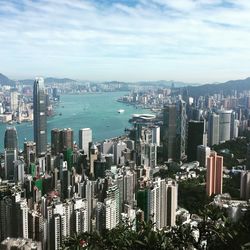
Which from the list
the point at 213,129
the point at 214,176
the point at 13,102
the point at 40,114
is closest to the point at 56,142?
the point at 40,114

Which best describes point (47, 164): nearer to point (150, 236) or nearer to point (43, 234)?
point (43, 234)

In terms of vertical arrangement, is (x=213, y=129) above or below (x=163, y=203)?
above

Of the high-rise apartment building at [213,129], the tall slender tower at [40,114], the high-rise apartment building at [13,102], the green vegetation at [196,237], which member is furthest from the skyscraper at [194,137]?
the high-rise apartment building at [13,102]

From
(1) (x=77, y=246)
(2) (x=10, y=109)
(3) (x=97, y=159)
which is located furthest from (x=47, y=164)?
(2) (x=10, y=109)

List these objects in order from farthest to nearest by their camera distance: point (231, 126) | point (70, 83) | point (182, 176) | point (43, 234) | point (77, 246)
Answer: point (70, 83)
point (231, 126)
point (182, 176)
point (43, 234)
point (77, 246)

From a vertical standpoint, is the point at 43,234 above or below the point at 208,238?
below

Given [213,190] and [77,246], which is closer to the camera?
[77,246]

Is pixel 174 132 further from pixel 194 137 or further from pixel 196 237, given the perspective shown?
pixel 196 237
